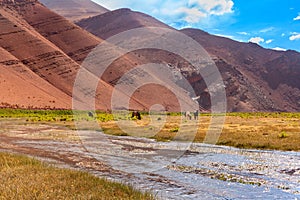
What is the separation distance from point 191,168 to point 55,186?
1030 cm

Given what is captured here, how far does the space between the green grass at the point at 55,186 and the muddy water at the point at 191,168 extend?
6.87 feet

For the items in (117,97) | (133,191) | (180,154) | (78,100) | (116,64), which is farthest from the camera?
(116,64)

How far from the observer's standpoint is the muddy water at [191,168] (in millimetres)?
Result: 16500

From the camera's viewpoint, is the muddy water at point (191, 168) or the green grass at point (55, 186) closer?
the green grass at point (55, 186)

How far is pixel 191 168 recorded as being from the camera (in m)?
22.5

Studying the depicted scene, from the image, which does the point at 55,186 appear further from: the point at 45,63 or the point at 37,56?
the point at 37,56

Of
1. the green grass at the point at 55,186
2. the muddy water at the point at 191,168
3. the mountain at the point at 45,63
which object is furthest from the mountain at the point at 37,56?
the green grass at the point at 55,186

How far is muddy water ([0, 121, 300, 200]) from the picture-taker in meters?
16.5

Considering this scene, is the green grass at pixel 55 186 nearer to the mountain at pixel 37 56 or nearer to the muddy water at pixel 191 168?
the muddy water at pixel 191 168

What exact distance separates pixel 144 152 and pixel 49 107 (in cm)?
Answer: 10393

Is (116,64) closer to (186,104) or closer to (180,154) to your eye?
(186,104)

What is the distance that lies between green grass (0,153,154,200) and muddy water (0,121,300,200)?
2.09m

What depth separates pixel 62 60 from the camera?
159125mm

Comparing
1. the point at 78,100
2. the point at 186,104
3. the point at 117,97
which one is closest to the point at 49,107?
the point at 78,100
